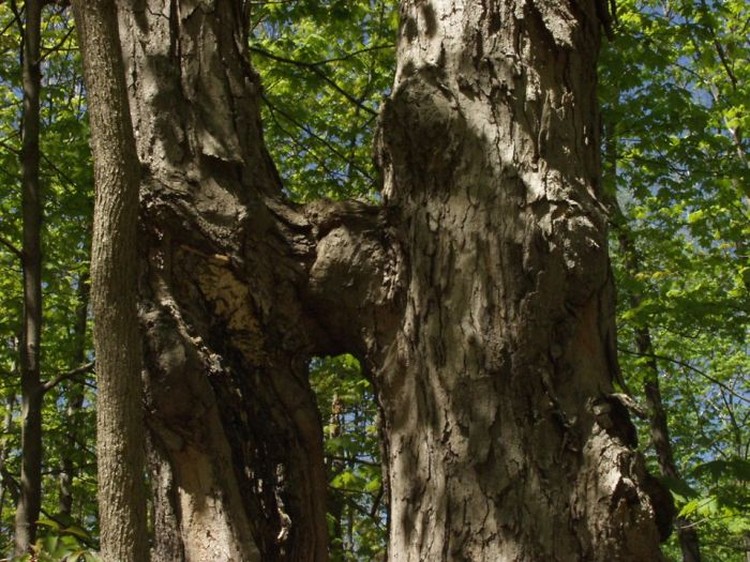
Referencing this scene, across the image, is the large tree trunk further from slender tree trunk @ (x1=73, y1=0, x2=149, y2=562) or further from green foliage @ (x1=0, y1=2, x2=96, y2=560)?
green foliage @ (x1=0, y1=2, x2=96, y2=560)

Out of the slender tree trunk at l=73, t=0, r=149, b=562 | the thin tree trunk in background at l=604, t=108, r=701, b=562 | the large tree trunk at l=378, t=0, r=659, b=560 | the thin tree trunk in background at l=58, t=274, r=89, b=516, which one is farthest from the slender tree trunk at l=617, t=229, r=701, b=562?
the slender tree trunk at l=73, t=0, r=149, b=562

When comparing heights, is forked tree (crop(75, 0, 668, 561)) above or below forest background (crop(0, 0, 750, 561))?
below

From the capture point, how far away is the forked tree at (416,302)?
1979mm

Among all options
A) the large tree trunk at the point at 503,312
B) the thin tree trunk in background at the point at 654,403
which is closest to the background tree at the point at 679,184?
the thin tree trunk in background at the point at 654,403

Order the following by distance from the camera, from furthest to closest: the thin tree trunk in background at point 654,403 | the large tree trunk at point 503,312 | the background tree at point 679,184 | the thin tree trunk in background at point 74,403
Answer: the thin tree trunk in background at point 654,403, the thin tree trunk in background at point 74,403, the background tree at point 679,184, the large tree trunk at point 503,312

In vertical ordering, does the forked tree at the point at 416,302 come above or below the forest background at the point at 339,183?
below

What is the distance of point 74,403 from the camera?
10.2 m

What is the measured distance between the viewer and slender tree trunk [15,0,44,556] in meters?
4.80

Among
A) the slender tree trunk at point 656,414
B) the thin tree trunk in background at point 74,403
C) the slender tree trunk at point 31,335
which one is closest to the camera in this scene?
the slender tree trunk at point 31,335

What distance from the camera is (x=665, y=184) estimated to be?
877cm

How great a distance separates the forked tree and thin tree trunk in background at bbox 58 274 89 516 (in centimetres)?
332

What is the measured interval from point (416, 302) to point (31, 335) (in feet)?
11.6

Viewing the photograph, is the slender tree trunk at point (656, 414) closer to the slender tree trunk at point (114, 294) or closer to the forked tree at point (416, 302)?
the forked tree at point (416, 302)

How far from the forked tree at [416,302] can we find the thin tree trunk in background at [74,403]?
332 cm
